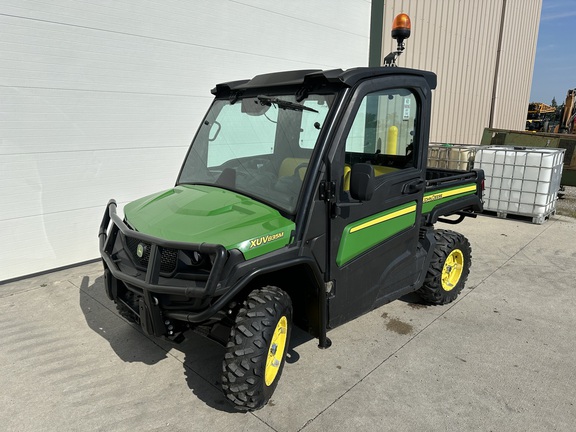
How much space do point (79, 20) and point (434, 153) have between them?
7344 millimetres

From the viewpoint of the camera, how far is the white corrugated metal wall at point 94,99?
4.62 meters

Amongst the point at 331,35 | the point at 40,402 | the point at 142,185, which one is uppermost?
the point at 331,35

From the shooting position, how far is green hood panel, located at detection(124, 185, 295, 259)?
245 centimetres

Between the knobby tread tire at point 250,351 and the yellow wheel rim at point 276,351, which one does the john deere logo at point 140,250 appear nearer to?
Result: the knobby tread tire at point 250,351

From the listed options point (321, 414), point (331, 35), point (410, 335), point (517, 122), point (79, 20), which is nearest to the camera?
point (321, 414)

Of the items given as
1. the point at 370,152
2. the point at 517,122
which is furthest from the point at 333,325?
the point at 517,122

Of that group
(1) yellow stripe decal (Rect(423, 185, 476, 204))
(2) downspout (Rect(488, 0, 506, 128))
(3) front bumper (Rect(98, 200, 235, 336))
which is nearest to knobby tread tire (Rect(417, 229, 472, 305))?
(1) yellow stripe decal (Rect(423, 185, 476, 204))

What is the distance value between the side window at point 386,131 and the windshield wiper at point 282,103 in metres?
0.39

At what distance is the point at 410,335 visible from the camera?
A: 3.65 metres

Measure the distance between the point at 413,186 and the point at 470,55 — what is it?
11.0 meters

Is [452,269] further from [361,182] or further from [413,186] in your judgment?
[361,182]

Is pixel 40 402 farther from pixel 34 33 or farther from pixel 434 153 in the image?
pixel 434 153

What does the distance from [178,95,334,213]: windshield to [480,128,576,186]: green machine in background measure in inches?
374

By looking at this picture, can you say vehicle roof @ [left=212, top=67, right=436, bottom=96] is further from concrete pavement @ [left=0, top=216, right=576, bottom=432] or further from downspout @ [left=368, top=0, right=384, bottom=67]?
downspout @ [left=368, top=0, right=384, bottom=67]
